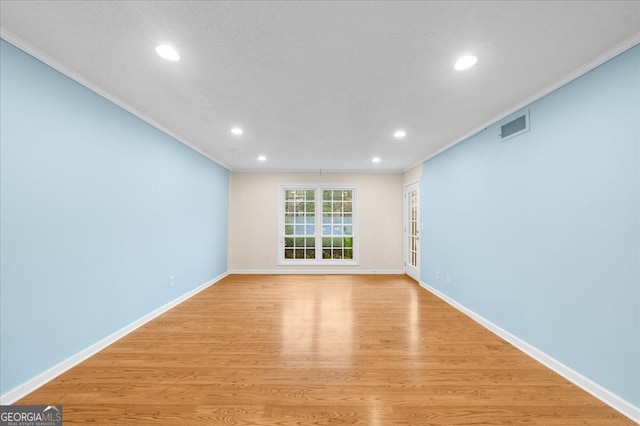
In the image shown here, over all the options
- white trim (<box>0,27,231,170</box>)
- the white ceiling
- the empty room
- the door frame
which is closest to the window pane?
the door frame

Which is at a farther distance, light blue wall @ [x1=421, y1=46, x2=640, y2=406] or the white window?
the white window

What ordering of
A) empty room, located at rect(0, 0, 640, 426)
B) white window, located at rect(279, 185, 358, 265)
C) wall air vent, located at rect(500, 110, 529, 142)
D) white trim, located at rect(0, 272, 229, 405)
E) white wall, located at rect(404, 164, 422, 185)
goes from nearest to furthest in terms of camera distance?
empty room, located at rect(0, 0, 640, 426) < white trim, located at rect(0, 272, 229, 405) < wall air vent, located at rect(500, 110, 529, 142) < white wall, located at rect(404, 164, 422, 185) < white window, located at rect(279, 185, 358, 265)

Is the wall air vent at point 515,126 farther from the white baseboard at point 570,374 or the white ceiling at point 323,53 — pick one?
the white baseboard at point 570,374

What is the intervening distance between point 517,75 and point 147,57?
2.92m

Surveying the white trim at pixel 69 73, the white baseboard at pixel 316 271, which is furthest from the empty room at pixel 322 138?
the white baseboard at pixel 316 271

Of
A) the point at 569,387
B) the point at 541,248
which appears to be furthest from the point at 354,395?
the point at 541,248

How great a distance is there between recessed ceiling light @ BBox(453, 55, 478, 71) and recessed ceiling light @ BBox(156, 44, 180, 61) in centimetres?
209

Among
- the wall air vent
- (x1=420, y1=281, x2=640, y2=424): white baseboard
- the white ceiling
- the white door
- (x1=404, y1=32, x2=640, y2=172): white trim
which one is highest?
the white ceiling

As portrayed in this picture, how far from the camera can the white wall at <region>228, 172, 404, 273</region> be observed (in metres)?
5.78

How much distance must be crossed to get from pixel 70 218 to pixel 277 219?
3907mm

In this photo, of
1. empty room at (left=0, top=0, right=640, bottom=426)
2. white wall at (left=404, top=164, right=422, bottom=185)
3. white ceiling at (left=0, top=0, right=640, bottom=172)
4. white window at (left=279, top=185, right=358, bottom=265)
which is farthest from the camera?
white window at (left=279, top=185, right=358, bottom=265)

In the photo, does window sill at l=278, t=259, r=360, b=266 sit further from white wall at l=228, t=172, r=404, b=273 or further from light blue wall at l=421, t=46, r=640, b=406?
light blue wall at l=421, t=46, r=640, b=406

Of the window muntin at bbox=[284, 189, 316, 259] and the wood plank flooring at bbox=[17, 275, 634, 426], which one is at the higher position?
the window muntin at bbox=[284, 189, 316, 259]

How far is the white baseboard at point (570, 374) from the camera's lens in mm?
1612
